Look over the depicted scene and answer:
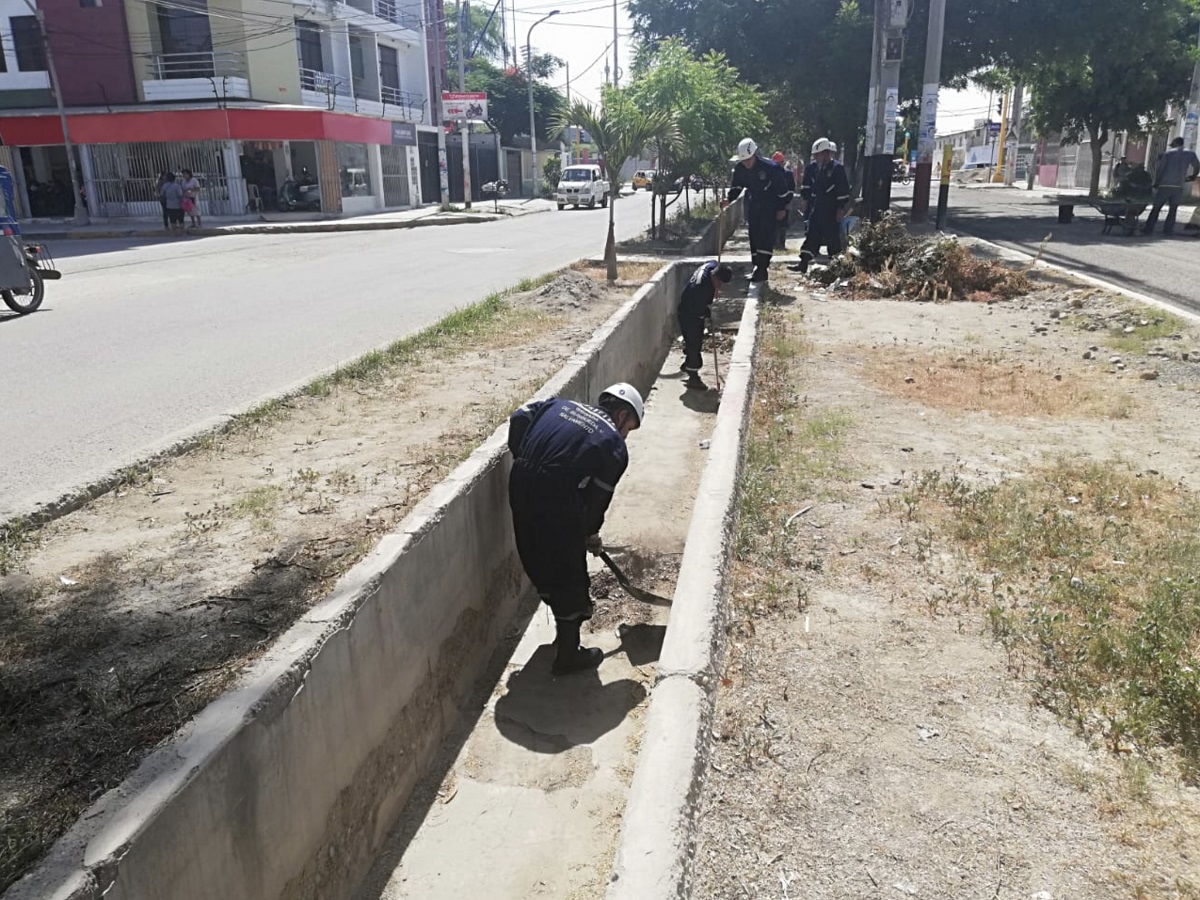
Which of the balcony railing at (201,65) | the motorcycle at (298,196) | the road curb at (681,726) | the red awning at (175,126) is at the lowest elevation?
the road curb at (681,726)

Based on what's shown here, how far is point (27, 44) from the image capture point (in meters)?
31.1

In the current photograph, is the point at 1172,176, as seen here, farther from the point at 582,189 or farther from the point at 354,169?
the point at 354,169

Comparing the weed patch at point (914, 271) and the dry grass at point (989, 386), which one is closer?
the dry grass at point (989, 386)

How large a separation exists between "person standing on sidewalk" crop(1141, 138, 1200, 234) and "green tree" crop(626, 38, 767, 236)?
7.68 metres

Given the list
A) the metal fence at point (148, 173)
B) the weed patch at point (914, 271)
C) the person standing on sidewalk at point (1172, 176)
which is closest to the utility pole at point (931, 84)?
the person standing on sidewalk at point (1172, 176)

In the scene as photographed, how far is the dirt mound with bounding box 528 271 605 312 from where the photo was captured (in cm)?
1135

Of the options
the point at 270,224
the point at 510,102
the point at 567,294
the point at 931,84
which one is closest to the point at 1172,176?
the point at 931,84

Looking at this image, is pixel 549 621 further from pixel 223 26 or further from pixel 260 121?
pixel 223 26

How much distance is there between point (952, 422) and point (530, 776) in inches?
147

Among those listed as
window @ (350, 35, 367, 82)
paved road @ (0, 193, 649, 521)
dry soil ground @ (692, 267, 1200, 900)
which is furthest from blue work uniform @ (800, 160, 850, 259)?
window @ (350, 35, 367, 82)

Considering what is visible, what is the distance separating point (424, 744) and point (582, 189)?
121 ft

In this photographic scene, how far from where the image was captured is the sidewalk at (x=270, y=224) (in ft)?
83.6

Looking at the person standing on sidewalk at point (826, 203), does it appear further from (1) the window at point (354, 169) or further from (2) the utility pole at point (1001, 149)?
(2) the utility pole at point (1001, 149)

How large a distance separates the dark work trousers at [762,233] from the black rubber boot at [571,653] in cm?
806
